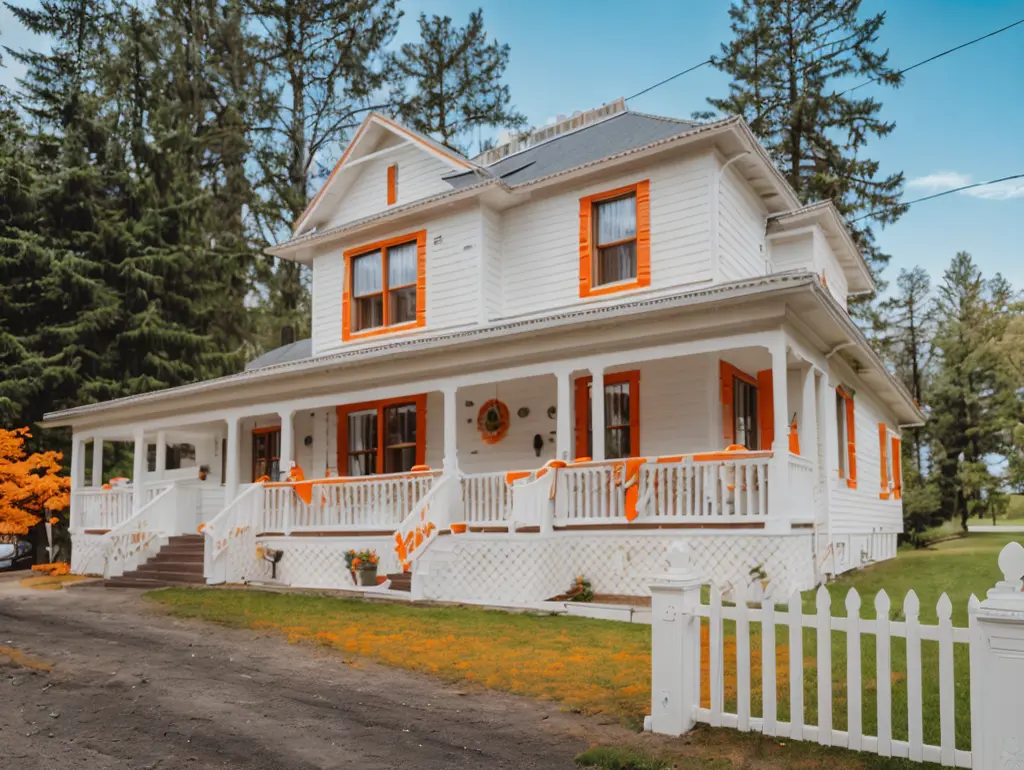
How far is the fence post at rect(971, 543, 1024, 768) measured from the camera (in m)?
4.21

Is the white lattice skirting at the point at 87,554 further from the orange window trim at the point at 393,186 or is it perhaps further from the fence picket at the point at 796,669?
the fence picket at the point at 796,669

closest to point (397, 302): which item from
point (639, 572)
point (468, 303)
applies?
point (468, 303)

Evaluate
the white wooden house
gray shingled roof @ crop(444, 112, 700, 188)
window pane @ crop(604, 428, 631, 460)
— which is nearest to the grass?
the white wooden house

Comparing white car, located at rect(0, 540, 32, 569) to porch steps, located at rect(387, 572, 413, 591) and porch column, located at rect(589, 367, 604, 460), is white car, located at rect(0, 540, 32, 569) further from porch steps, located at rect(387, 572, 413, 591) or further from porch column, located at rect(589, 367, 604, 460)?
porch column, located at rect(589, 367, 604, 460)

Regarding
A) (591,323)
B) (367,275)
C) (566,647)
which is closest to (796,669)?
(566,647)

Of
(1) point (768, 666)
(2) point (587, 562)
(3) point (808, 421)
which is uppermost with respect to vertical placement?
(3) point (808, 421)

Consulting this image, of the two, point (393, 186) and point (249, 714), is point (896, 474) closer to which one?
point (393, 186)

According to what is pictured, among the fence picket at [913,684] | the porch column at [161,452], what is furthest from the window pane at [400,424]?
the fence picket at [913,684]

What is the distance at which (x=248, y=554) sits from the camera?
49.1 feet

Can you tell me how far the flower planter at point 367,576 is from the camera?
43.4ft

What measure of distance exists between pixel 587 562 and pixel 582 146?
8378 mm

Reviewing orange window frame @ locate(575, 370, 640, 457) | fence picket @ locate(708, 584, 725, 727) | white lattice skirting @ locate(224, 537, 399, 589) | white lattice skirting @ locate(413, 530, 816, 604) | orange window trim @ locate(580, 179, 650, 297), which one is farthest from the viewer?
orange window trim @ locate(580, 179, 650, 297)

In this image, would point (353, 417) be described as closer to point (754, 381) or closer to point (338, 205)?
point (338, 205)

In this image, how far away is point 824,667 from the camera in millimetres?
4984
